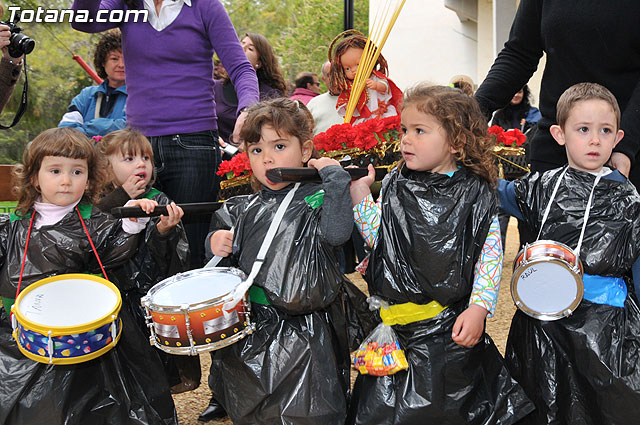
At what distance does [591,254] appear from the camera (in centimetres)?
201

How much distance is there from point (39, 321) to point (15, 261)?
0.40m

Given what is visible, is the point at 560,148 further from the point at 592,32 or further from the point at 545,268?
the point at 545,268

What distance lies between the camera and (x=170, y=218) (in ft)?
7.27

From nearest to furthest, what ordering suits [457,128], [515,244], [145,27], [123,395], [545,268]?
[545,268], [457,128], [123,395], [145,27], [515,244]

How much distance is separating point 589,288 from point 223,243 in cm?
121

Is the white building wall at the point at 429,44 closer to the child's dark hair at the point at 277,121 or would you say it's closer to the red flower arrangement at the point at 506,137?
the red flower arrangement at the point at 506,137

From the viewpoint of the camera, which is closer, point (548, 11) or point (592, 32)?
point (592, 32)

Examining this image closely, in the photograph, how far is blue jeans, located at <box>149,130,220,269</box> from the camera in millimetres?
2695

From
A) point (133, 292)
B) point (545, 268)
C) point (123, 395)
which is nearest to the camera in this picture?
point (545, 268)

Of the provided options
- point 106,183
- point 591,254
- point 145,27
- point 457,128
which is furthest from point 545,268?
point 145,27

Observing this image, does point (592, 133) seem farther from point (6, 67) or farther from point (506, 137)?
point (6, 67)

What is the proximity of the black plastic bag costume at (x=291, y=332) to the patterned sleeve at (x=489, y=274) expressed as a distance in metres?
0.43

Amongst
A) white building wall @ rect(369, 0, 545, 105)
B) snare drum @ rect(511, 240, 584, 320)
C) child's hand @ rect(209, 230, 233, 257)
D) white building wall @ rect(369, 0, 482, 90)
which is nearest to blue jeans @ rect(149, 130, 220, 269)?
child's hand @ rect(209, 230, 233, 257)

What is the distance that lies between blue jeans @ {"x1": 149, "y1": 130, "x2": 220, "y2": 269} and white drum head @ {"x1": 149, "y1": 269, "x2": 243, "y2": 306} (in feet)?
2.28
